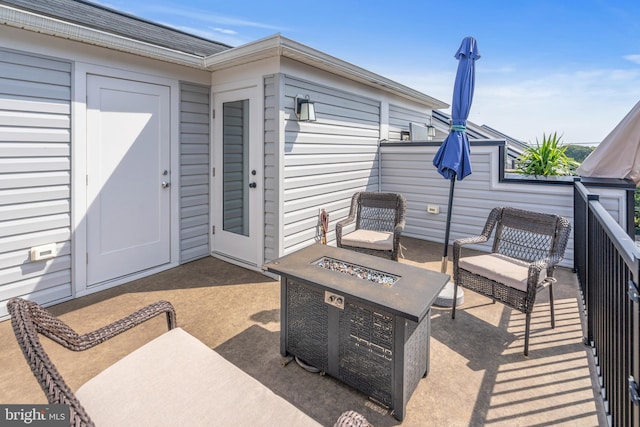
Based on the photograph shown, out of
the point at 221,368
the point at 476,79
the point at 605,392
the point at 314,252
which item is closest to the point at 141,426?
the point at 221,368

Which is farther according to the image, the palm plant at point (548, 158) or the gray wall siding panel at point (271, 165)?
the palm plant at point (548, 158)

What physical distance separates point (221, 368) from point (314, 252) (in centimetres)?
123

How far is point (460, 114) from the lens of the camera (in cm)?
306

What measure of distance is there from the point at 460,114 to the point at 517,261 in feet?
4.57

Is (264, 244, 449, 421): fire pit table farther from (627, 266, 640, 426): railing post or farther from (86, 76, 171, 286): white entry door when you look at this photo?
(86, 76, 171, 286): white entry door

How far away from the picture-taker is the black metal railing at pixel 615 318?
1.21 meters

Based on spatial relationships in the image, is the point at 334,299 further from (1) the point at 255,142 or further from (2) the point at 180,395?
(1) the point at 255,142

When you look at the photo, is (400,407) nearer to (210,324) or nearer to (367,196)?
(210,324)

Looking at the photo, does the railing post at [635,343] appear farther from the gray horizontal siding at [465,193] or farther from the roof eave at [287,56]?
the gray horizontal siding at [465,193]

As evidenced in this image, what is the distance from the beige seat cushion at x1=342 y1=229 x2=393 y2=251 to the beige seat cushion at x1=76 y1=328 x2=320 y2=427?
2261mm

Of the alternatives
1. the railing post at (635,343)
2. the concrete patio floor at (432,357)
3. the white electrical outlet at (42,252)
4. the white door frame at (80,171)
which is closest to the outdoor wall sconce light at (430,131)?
the concrete patio floor at (432,357)

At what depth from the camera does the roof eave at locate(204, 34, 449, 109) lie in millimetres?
3310

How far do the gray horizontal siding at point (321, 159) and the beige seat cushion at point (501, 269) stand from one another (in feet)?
6.53

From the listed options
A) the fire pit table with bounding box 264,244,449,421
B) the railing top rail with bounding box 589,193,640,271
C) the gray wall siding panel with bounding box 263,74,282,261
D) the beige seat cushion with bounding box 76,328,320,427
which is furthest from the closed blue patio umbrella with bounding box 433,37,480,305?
the beige seat cushion with bounding box 76,328,320,427
